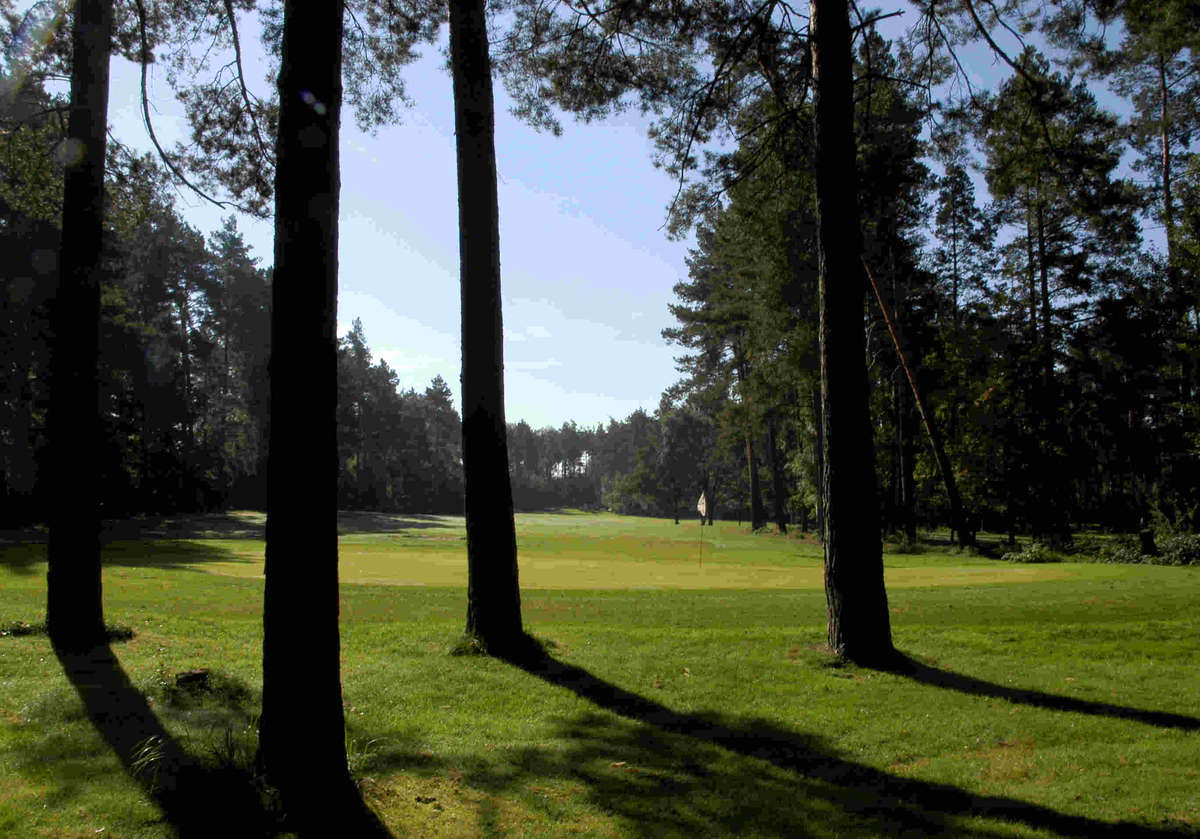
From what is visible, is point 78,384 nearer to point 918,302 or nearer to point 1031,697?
point 1031,697

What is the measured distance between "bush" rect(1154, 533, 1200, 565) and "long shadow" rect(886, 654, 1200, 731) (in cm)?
1685

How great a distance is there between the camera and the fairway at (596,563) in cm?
1589

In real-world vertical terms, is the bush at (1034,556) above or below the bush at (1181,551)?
below

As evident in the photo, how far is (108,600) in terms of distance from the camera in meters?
11.1

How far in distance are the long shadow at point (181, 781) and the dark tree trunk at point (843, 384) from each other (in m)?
5.18

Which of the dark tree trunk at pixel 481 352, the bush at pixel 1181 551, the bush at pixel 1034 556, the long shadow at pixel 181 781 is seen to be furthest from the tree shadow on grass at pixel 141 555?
the bush at pixel 1181 551

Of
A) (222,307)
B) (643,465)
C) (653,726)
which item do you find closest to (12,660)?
(653,726)

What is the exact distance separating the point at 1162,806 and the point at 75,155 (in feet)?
34.4

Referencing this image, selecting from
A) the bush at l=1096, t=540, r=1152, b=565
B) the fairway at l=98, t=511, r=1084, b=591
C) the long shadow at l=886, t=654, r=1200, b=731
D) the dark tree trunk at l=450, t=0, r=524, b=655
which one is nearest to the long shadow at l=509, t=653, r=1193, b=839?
the dark tree trunk at l=450, t=0, r=524, b=655

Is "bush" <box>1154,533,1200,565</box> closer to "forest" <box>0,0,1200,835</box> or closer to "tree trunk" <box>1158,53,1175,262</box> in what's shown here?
"forest" <box>0,0,1200,835</box>

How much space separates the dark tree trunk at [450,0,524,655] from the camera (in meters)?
7.84

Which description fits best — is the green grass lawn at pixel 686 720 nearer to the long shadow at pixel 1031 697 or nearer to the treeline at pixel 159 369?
the long shadow at pixel 1031 697

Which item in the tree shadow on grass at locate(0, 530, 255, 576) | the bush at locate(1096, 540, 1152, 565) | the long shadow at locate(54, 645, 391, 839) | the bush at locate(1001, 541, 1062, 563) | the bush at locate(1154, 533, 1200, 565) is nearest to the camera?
the long shadow at locate(54, 645, 391, 839)

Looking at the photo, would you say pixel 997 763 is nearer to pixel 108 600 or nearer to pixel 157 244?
pixel 108 600
